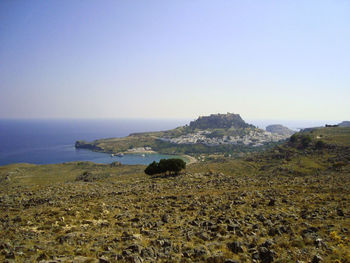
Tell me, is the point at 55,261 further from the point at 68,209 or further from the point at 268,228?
the point at 268,228

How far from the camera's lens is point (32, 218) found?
14102 mm

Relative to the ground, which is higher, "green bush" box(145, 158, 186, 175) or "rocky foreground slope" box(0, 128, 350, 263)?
"rocky foreground slope" box(0, 128, 350, 263)

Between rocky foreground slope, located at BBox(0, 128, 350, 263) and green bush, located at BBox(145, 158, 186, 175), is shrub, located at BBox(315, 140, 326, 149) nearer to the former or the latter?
green bush, located at BBox(145, 158, 186, 175)

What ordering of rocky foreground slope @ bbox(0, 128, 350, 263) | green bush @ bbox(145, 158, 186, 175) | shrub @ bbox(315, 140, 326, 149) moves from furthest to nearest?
1. shrub @ bbox(315, 140, 326, 149)
2. green bush @ bbox(145, 158, 186, 175)
3. rocky foreground slope @ bbox(0, 128, 350, 263)

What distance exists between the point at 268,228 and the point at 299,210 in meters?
4.87

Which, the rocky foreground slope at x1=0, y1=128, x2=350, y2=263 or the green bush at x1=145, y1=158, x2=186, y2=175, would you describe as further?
the green bush at x1=145, y1=158, x2=186, y2=175

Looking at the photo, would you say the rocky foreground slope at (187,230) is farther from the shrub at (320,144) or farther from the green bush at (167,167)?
the shrub at (320,144)

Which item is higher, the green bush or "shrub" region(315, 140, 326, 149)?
"shrub" region(315, 140, 326, 149)

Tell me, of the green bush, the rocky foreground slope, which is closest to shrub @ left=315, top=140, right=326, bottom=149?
the green bush

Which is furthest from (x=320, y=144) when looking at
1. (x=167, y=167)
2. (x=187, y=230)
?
(x=187, y=230)

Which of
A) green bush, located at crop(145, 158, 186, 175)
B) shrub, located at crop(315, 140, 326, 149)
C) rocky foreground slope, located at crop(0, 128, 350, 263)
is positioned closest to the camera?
rocky foreground slope, located at crop(0, 128, 350, 263)

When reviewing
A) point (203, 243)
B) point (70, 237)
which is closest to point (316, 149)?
point (203, 243)

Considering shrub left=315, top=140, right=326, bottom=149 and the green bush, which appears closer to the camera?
the green bush

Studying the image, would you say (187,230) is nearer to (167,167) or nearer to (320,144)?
(167,167)
